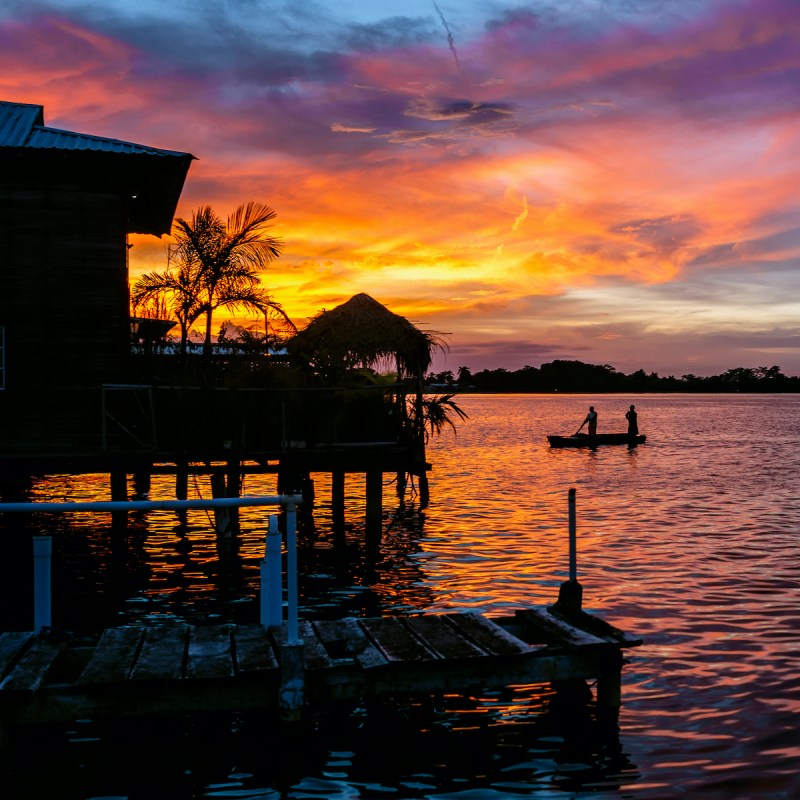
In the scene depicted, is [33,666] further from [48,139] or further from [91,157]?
[48,139]

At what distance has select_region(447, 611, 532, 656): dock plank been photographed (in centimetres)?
845

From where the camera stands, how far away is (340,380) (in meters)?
22.0

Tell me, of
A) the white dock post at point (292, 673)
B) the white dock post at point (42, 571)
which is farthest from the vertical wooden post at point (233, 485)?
the white dock post at point (292, 673)

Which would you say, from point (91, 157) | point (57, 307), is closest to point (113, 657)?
point (57, 307)

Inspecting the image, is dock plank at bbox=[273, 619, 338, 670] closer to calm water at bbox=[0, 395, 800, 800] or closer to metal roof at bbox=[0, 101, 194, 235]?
calm water at bbox=[0, 395, 800, 800]

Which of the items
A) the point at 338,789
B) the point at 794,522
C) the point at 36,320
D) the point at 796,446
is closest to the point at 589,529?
the point at 794,522

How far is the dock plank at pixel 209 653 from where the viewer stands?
776 cm

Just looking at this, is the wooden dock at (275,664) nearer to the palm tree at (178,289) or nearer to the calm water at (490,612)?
the calm water at (490,612)

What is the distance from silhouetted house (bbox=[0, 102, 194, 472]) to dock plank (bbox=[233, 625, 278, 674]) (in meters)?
10.5

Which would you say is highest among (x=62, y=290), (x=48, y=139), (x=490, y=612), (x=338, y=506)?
(x=48, y=139)

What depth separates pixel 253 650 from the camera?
8.33m

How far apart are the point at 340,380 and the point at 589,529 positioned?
799 cm

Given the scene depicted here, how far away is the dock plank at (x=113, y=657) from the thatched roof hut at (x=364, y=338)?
1511cm

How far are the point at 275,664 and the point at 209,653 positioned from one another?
0.84 m
